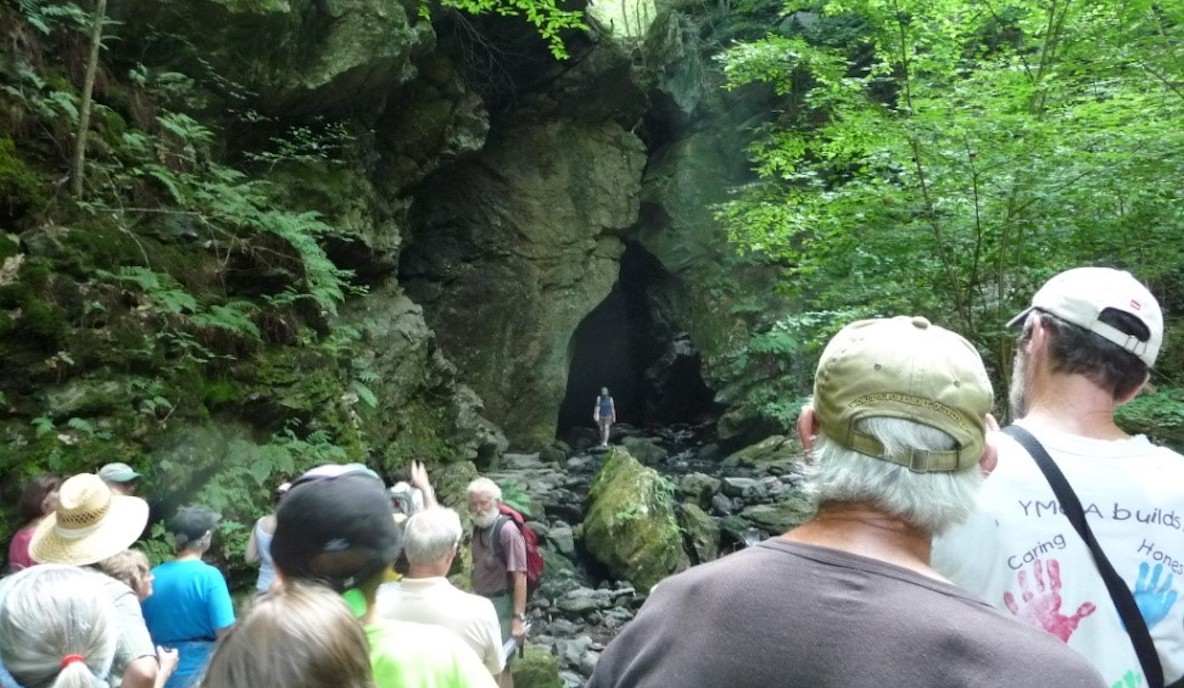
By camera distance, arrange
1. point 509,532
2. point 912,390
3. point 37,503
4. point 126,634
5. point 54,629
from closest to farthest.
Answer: point 912,390 < point 54,629 < point 126,634 < point 37,503 < point 509,532

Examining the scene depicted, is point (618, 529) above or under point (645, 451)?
above

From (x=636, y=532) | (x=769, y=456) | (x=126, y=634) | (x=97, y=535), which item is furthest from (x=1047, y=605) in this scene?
(x=769, y=456)

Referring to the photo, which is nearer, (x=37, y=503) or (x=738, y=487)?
(x=37, y=503)

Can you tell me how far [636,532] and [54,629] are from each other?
25.8 ft

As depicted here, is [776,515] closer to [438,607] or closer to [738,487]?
[738,487]

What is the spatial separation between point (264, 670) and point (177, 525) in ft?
8.31

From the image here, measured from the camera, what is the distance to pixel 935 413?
1206 millimetres

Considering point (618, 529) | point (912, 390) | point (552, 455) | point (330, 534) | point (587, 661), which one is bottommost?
point (552, 455)

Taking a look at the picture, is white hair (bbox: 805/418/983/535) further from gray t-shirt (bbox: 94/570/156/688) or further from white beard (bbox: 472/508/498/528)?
white beard (bbox: 472/508/498/528)

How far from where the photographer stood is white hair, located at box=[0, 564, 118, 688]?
75.3 inches

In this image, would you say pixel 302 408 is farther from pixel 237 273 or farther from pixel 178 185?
pixel 178 185

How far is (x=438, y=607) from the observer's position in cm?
289

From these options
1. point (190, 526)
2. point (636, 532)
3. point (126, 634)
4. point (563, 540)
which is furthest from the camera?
point (563, 540)

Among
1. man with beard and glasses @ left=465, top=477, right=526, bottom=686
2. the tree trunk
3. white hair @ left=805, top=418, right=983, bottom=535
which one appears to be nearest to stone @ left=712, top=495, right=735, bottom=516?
man with beard and glasses @ left=465, top=477, right=526, bottom=686
